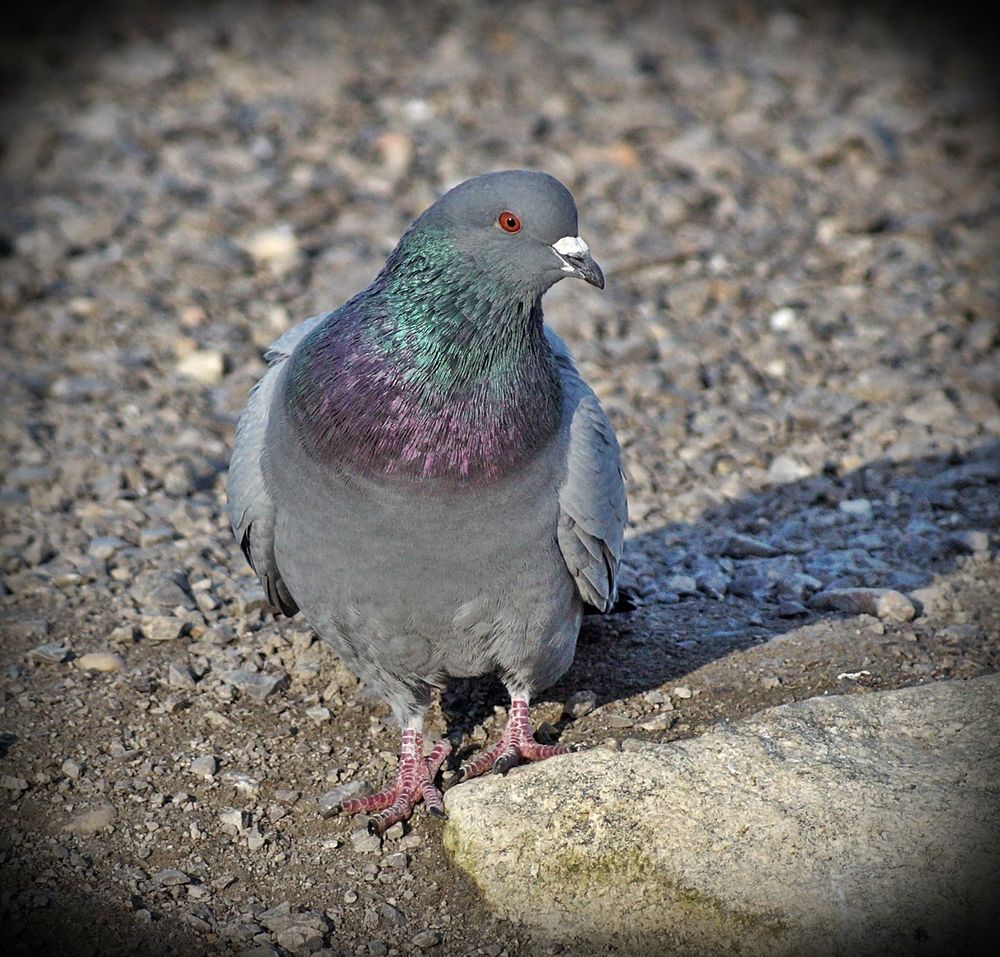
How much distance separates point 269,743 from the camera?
506cm

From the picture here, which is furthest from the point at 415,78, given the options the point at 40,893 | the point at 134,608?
the point at 40,893

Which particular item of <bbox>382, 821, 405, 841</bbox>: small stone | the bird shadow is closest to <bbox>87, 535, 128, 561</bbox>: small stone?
the bird shadow

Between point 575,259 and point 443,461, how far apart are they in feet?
2.80

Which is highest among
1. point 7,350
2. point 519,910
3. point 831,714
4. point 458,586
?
point 458,586

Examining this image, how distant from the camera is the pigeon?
14.2 feet

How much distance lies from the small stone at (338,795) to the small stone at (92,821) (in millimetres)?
755

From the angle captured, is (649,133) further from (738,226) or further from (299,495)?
(299,495)

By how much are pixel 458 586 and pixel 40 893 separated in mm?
1690

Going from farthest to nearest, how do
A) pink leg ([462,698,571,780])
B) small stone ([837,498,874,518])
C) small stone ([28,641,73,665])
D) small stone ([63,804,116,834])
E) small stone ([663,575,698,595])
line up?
small stone ([837,498,874,518]) < small stone ([663,575,698,595]) < small stone ([28,641,73,665]) < pink leg ([462,698,571,780]) < small stone ([63,804,116,834])

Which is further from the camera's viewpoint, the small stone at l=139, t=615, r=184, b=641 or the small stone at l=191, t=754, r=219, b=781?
the small stone at l=139, t=615, r=184, b=641

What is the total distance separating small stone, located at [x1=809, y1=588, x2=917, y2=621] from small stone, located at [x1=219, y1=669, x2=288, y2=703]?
246 cm

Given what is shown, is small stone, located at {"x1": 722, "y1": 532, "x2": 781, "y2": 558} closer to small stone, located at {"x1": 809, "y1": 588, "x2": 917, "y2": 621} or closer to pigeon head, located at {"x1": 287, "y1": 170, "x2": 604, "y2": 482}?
small stone, located at {"x1": 809, "y1": 588, "x2": 917, "y2": 621}

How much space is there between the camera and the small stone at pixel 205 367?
7.54m

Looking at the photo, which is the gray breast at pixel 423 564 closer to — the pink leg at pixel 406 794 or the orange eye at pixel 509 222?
the pink leg at pixel 406 794
